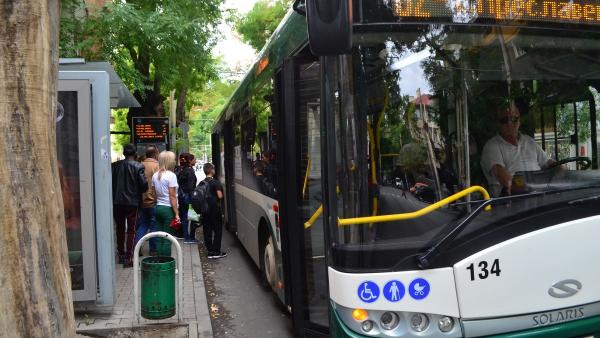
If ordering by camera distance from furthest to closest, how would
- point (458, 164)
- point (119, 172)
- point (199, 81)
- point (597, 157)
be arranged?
point (199, 81) → point (119, 172) → point (597, 157) → point (458, 164)

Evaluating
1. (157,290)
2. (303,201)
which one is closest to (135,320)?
(157,290)

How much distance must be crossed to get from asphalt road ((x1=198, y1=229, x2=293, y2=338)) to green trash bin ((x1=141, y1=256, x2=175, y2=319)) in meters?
0.72

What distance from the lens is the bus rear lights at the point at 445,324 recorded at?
295 cm

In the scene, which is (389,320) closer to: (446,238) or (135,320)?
(446,238)

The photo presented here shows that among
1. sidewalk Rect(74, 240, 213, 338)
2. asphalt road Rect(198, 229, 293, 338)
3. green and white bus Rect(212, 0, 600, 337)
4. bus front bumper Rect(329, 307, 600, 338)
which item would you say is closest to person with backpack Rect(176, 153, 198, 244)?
asphalt road Rect(198, 229, 293, 338)

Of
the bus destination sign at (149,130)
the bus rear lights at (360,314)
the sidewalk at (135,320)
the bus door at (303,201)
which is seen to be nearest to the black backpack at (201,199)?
the sidewalk at (135,320)

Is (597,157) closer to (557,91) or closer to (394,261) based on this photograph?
(557,91)

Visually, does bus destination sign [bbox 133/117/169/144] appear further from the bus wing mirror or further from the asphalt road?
the bus wing mirror

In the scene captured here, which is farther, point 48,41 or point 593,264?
point 48,41

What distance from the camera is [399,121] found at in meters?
3.16

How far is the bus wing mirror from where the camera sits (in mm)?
2762

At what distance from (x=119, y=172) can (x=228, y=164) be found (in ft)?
8.65

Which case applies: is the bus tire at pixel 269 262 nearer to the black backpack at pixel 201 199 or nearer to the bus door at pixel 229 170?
the black backpack at pixel 201 199

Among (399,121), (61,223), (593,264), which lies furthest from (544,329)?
(61,223)
